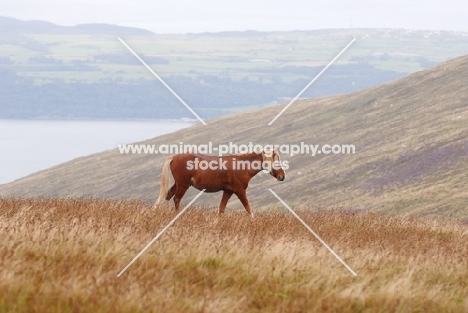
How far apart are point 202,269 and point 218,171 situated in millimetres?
7137

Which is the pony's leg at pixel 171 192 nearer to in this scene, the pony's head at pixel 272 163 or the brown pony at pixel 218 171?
the brown pony at pixel 218 171

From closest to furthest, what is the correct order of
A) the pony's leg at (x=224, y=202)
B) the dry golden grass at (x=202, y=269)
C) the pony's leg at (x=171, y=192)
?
the dry golden grass at (x=202, y=269), the pony's leg at (x=224, y=202), the pony's leg at (x=171, y=192)

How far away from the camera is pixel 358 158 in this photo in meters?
105

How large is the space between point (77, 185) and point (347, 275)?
130900 mm

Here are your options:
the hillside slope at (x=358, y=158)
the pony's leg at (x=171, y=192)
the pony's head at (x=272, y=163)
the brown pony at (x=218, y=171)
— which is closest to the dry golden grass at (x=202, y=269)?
the brown pony at (x=218, y=171)

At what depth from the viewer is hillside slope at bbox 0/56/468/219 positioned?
7944 centimetres

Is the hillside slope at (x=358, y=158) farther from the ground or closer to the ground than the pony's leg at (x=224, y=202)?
closer to the ground

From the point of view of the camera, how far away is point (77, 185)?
5477 inches

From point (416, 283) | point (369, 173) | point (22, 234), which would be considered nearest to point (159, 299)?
point (22, 234)

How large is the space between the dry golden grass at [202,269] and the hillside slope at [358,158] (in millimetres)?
47979

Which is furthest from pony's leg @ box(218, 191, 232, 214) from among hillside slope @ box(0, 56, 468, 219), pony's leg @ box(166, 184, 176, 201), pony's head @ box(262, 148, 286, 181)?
hillside slope @ box(0, 56, 468, 219)

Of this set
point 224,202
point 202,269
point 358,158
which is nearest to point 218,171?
point 224,202

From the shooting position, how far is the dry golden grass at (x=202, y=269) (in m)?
8.72

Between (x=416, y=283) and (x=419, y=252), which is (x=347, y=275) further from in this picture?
(x=419, y=252)
